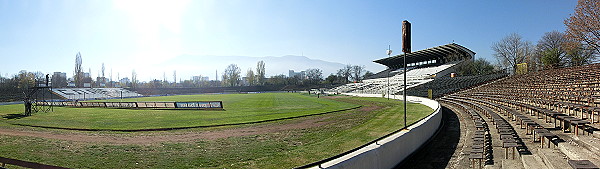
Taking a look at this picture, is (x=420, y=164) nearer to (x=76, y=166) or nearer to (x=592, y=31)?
(x=76, y=166)

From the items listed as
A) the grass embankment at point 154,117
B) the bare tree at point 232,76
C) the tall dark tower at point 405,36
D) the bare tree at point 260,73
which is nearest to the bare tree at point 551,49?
the grass embankment at point 154,117

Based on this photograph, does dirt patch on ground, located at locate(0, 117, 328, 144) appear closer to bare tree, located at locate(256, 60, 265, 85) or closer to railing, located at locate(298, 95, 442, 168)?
railing, located at locate(298, 95, 442, 168)

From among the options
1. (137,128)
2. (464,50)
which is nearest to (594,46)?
(137,128)

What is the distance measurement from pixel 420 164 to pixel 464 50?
67.8 metres

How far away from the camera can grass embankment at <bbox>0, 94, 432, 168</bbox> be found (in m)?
9.68

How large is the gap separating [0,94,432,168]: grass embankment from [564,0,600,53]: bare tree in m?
21.0

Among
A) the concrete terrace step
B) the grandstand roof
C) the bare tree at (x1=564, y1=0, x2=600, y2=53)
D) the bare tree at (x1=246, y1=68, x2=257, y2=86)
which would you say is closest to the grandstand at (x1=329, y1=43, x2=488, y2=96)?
the grandstand roof

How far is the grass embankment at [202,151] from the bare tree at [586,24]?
2098 centimetres

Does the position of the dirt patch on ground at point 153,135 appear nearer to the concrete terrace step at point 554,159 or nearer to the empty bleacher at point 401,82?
the concrete terrace step at point 554,159

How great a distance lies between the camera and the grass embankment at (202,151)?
9680 mm

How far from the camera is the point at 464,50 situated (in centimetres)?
6781

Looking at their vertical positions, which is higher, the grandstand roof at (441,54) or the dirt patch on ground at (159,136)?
the grandstand roof at (441,54)

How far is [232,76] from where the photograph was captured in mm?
149250

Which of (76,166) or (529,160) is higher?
(529,160)
